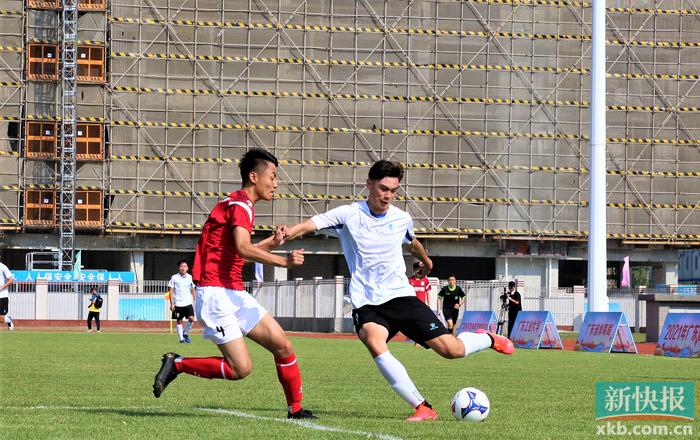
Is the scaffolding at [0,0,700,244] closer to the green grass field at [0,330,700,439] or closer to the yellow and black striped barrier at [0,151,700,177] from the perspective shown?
the yellow and black striped barrier at [0,151,700,177]

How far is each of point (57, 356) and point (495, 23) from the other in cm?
4997

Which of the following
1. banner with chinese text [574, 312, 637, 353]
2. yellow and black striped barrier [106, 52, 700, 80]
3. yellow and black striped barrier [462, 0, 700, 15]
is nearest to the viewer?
banner with chinese text [574, 312, 637, 353]

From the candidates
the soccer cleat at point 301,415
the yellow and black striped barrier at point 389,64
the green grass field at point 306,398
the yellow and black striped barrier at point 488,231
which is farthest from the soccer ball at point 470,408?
the yellow and black striped barrier at point 389,64

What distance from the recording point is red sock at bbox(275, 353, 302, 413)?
10.1m

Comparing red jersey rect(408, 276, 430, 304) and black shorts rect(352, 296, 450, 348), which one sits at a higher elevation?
black shorts rect(352, 296, 450, 348)

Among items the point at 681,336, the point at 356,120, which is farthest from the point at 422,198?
the point at 681,336

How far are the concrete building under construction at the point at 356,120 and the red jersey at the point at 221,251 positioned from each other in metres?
56.4

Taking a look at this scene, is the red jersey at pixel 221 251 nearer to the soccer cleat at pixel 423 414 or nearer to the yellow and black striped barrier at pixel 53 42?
the soccer cleat at pixel 423 414

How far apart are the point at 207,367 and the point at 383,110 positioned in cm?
5808

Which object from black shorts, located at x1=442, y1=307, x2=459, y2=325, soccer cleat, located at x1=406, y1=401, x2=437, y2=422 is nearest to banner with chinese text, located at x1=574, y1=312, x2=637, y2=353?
black shorts, located at x1=442, y1=307, x2=459, y2=325

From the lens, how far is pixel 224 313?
975 centimetres

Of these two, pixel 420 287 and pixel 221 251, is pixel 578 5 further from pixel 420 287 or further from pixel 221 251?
pixel 221 251

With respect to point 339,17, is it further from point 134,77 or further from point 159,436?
point 159,436

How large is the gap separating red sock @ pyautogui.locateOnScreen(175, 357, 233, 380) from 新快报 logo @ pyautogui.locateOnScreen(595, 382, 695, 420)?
296 centimetres
